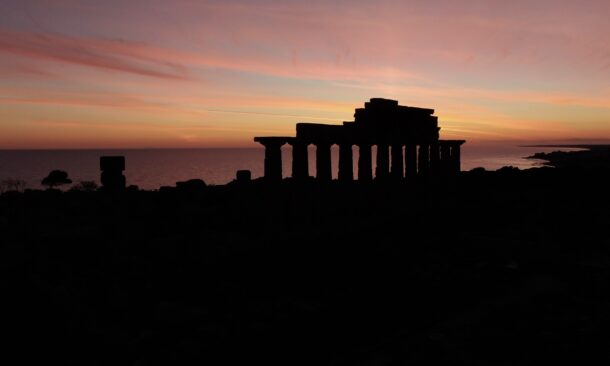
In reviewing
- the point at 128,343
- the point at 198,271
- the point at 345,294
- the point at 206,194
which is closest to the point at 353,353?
the point at 345,294

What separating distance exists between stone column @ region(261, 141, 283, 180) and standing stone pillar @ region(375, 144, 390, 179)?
6.22m

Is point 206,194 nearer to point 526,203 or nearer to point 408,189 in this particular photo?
point 408,189

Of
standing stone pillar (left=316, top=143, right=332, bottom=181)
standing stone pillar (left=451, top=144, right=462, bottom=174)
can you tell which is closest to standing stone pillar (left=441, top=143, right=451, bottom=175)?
standing stone pillar (left=451, top=144, right=462, bottom=174)

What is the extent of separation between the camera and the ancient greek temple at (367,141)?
21094 mm

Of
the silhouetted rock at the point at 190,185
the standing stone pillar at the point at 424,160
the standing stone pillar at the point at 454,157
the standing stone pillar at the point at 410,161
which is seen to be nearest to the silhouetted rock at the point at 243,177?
the silhouetted rock at the point at 190,185

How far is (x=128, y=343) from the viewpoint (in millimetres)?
7938

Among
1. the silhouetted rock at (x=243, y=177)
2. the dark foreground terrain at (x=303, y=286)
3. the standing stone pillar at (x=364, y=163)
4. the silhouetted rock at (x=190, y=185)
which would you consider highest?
the standing stone pillar at (x=364, y=163)

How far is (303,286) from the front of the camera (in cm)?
1106

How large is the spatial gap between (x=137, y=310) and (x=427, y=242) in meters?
9.13

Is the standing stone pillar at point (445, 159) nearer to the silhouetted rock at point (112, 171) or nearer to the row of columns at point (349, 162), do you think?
the row of columns at point (349, 162)

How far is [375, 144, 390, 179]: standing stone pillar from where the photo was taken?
81.5ft

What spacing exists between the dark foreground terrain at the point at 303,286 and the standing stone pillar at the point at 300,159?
1.26 meters

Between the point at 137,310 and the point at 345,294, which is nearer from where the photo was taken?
the point at 137,310

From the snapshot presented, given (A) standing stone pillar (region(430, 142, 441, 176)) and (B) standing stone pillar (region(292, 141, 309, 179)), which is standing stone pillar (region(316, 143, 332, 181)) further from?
(A) standing stone pillar (region(430, 142, 441, 176))
